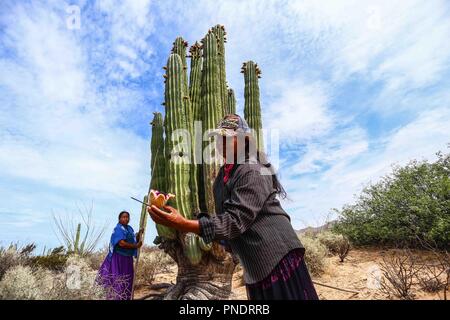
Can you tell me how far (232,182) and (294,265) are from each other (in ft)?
2.11

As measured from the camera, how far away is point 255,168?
7.15ft

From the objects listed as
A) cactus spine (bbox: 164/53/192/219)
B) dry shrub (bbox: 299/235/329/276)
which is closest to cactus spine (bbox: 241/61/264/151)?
cactus spine (bbox: 164/53/192/219)

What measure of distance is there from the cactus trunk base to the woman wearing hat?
14.4 feet

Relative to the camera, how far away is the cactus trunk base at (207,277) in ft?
21.2

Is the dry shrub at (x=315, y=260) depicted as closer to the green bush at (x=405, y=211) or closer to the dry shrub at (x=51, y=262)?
the green bush at (x=405, y=211)

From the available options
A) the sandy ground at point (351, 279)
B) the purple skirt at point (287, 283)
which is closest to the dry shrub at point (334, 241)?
the sandy ground at point (351, 279)

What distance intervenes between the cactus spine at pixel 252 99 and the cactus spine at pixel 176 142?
1.77 metres

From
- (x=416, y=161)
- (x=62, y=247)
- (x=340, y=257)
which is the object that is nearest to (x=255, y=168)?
(x=340, y=257)

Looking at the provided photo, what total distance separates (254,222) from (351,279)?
6.44 m

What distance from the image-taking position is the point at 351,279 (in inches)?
298

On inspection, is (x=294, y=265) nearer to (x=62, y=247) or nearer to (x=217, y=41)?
(x=217, y=41)

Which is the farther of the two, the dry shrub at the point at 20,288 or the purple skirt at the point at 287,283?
the dry shrub at the point at 20,288

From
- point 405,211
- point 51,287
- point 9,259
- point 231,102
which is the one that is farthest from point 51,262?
point 405,211

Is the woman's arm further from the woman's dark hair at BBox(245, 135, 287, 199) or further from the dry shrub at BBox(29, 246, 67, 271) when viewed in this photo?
the dry shrub at BBox(29, 246, 67, 271)
